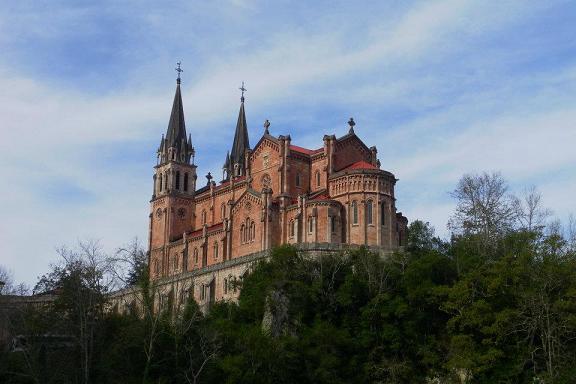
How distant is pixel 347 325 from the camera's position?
175 ft

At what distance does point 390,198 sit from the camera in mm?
67188

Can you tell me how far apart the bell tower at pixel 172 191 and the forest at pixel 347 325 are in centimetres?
2718

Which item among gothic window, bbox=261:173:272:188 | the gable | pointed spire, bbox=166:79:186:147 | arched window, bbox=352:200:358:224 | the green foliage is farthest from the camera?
pointed spire, bbox=166:79:186:147

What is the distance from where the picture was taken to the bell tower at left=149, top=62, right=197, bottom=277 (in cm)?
8506

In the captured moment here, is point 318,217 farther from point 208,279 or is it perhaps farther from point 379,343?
point 379,343

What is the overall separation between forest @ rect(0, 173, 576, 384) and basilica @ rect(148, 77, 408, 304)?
5.15 m

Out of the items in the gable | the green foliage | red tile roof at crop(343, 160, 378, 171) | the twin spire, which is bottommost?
the green foliage

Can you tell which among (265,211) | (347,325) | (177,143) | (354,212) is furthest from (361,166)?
(177,143)

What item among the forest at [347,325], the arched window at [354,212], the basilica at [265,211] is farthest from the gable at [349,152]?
the forest at [347,325]

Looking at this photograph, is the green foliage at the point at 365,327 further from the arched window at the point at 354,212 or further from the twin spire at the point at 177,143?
the twin spire at the point at 177,143

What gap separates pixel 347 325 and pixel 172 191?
124 feet

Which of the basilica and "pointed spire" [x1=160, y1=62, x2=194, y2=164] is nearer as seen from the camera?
the basilica

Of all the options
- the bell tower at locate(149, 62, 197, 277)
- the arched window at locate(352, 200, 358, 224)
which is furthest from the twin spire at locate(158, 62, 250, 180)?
the arched window at locate(352, 200, 358, 224)

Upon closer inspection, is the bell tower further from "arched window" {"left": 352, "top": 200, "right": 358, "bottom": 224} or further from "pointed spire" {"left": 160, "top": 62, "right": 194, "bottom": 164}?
"arched window" {"left": 352, "top": 200, "right": 358, "bottom": 224}
